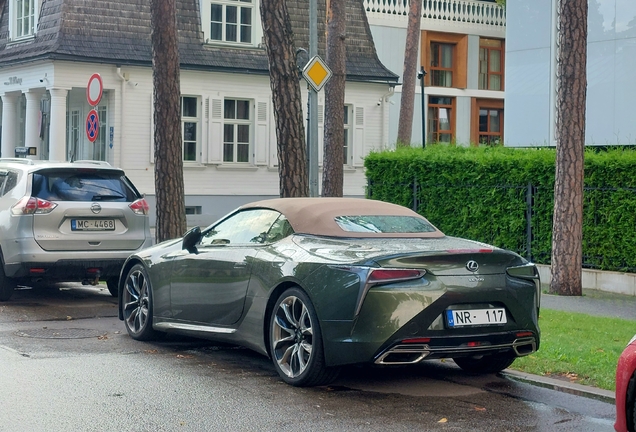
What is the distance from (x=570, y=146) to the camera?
1466 centimetres

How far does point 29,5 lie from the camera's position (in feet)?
107

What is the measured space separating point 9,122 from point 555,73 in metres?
18.3

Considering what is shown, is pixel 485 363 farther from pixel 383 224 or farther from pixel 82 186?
pixel 82 186

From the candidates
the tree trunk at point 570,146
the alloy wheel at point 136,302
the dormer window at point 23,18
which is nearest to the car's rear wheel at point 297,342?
the alloy wheel at point 136,302

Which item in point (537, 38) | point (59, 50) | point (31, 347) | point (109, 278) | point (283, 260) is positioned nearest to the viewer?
point (283, 260)

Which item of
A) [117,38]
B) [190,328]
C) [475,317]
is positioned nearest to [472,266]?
[475,317]

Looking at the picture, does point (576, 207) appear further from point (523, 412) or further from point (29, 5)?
point (29, 5)

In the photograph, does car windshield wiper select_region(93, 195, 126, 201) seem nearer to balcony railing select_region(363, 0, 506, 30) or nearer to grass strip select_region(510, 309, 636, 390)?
grass strip select_region(510, 309, 636, 390)

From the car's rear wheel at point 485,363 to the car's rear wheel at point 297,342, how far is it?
1.37 m

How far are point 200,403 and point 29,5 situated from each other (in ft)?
90.8

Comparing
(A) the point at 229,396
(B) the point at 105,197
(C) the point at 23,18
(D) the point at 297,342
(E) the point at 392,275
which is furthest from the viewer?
(C) the point at 23,18

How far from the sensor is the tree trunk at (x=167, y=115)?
56.7 ft

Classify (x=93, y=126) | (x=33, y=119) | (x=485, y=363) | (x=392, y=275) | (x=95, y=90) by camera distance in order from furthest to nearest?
(x=33, y=119), (x=93, y=126), (x=95, y=90), (x=485, y=363), (x=392, y=275)

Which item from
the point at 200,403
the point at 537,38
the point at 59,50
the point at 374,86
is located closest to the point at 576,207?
the point at 200,403
